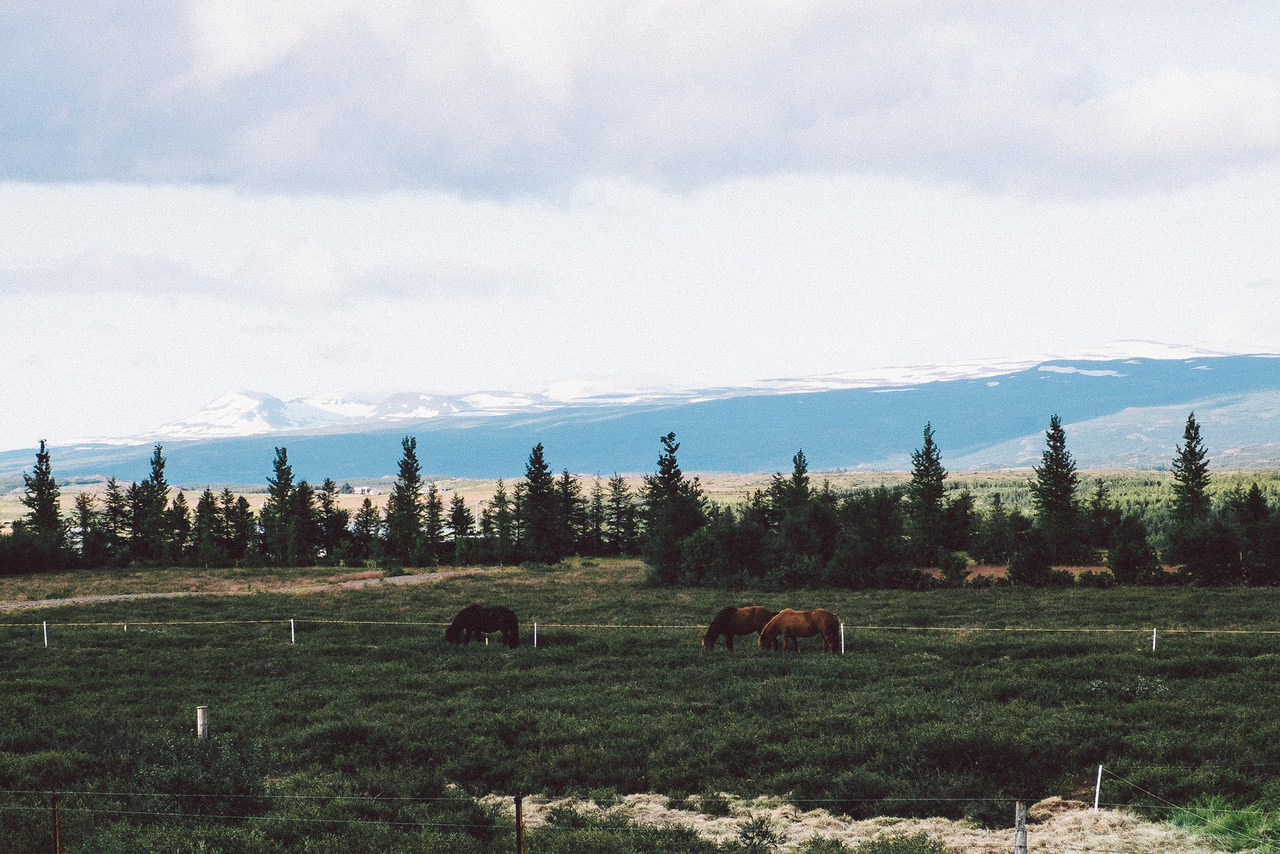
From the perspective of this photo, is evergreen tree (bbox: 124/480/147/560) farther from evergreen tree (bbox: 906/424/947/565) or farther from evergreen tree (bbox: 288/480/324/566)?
evergreen tree (bbox: 906/424/947/565)

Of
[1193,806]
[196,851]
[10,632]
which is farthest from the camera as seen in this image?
[10,632]

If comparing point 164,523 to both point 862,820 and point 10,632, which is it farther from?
point 862,820

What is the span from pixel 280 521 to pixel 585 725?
91993 millimetres

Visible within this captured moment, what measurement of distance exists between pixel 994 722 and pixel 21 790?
53.6 ft

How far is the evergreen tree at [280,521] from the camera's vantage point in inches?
3910

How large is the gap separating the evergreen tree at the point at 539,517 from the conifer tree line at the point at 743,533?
209 mm

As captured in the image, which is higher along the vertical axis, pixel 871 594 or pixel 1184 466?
pixel 1184 466

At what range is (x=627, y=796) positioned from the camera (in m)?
15.1

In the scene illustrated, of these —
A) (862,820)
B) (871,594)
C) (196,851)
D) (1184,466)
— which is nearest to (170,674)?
(196,851)

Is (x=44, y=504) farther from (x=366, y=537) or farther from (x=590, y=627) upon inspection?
(x=590, y=627)

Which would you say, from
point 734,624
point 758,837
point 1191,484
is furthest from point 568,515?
point 758,837

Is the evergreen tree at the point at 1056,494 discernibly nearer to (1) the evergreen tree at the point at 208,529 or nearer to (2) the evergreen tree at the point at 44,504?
(1) the evergreen tree at the point at 208,529

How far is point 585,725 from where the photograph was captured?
18.4m

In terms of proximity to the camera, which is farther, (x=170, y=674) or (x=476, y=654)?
(x=476, y=654)
